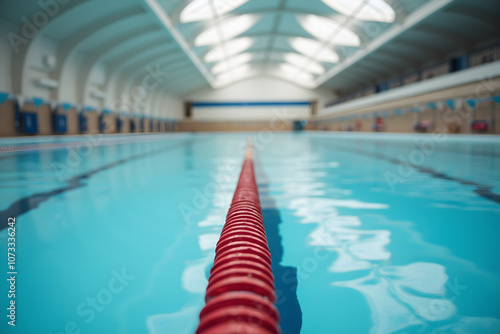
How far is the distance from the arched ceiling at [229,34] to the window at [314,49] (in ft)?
0.30

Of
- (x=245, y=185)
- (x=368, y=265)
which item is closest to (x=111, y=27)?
(x=245, y=185)

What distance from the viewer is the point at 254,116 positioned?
39344mm

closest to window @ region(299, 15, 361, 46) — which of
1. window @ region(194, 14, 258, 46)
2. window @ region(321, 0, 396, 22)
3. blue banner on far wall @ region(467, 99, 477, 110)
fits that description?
window @ region(321, 0, 396, 22)

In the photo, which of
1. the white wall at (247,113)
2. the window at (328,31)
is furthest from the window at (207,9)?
the white wall at (247,113)

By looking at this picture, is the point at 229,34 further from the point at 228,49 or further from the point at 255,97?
the point at 255,97

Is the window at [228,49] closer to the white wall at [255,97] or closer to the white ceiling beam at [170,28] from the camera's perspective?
the white ceiling beam at [170,28]

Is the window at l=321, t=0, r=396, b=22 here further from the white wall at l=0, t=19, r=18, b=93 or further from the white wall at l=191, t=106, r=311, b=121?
the white wall at l=191, t=106, r=311, b=121

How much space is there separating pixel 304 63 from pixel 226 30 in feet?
38.0

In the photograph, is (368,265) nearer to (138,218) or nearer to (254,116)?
(138,218)

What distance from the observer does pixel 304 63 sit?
31484 mm

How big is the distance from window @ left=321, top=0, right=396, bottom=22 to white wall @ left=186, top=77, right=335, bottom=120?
20.6 metres

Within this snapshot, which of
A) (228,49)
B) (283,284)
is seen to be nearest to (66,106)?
(228,49)

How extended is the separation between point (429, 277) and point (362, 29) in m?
20.2

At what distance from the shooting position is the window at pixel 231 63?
1180 inches
